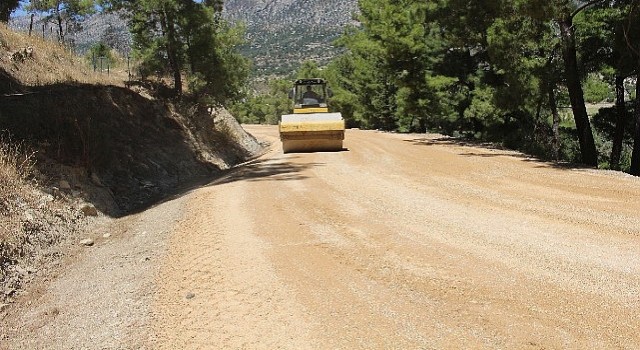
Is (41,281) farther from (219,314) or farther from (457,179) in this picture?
(457,179)

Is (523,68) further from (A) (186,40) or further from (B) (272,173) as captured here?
(A) (186,40)

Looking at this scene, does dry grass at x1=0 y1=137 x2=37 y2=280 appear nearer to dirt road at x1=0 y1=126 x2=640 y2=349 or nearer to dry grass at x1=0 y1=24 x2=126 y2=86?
dirt road at x1=0 y1=126 x2=640 y2=349

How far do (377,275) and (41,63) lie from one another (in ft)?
60.4

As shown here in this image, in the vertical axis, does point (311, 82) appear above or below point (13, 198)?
above

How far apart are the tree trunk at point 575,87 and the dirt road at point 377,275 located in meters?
8.24

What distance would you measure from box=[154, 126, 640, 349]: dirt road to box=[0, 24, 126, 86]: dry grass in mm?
10534

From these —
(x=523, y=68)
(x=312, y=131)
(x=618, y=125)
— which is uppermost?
(x=523, y=68)

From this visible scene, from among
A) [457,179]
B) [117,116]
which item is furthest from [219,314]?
[117,116]

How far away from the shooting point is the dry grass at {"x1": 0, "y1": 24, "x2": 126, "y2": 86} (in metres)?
17.3

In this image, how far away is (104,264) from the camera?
24.1 feet

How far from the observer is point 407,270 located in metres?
5.66

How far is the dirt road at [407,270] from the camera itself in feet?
14.1

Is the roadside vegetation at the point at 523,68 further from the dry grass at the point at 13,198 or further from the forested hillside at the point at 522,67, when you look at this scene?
the dry grass at the point at 13,198

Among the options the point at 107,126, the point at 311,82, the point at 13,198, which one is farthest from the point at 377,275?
the point at 311,82
